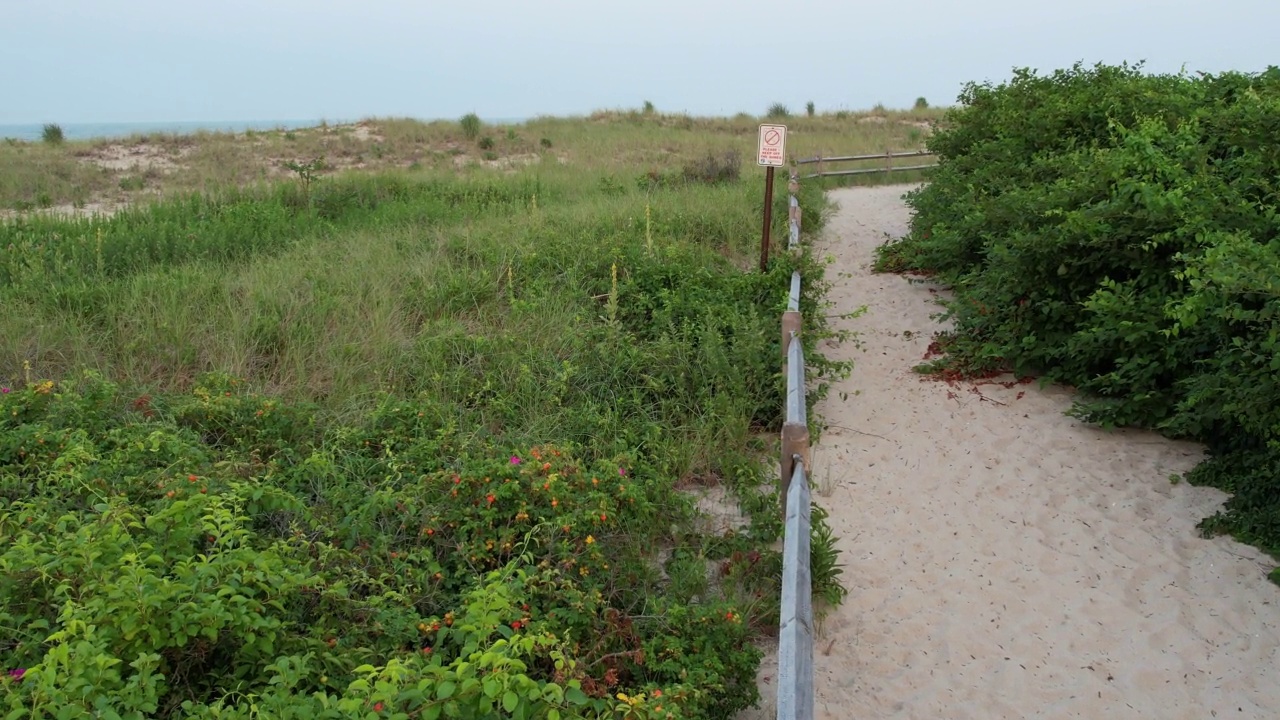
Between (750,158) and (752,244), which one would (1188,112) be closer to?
(752,244)

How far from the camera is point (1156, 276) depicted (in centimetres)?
617

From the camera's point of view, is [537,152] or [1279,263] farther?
[537,152]

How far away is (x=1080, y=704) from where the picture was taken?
353 cm

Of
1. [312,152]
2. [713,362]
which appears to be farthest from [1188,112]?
[312,152]

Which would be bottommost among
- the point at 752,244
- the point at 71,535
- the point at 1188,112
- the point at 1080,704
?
the point at 1080,704

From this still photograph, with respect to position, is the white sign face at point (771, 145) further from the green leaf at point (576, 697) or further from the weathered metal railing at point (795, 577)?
the green leaf at point (576, 697)

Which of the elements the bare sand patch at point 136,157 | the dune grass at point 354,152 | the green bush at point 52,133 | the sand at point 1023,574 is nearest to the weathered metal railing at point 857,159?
the dune grass at point 354,152

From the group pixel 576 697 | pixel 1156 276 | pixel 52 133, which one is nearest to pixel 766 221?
pixel 1156 276

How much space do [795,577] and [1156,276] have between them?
4642 millimetres

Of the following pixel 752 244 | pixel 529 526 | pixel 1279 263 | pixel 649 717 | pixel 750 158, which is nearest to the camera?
pixel 649 717

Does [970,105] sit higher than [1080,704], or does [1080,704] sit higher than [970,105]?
[970,105]

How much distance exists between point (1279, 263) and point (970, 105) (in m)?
8.66

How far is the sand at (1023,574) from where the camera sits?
3615mm

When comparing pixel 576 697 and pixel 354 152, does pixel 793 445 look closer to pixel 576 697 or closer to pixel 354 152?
pixel 576 697
